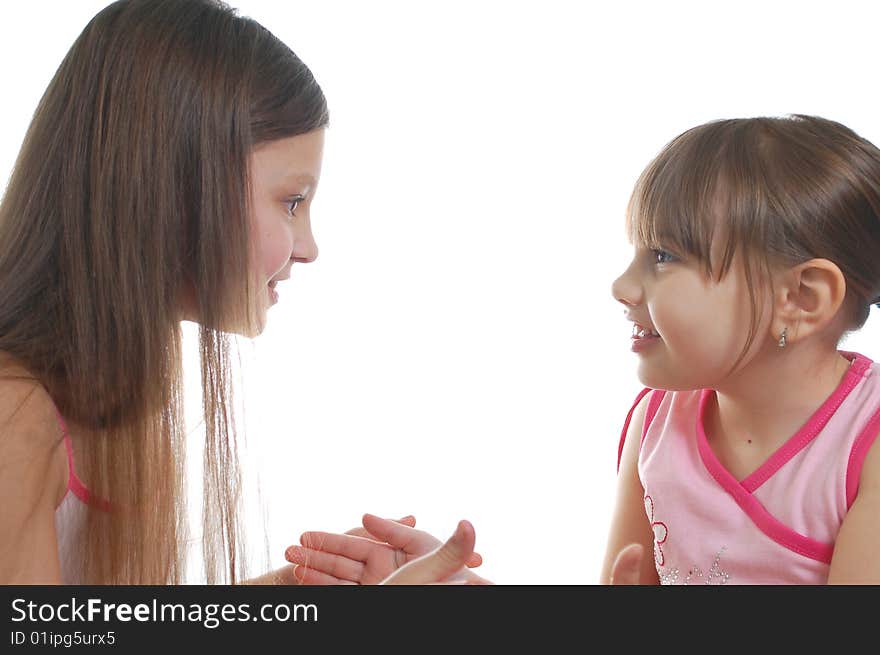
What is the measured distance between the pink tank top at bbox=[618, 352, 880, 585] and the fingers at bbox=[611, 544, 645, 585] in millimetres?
295

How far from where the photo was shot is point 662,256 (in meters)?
1.26

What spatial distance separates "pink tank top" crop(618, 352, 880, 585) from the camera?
117 cm

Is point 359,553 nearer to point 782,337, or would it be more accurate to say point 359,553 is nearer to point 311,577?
point 311,577

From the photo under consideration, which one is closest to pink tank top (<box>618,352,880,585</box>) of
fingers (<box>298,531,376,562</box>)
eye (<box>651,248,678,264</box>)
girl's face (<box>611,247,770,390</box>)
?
girl's face (<box>611,247,770,390</box>)

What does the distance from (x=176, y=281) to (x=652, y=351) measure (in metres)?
0.56

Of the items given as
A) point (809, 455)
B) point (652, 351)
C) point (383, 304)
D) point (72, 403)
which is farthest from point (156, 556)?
point (383, 304)

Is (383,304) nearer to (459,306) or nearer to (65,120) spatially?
(459,306)

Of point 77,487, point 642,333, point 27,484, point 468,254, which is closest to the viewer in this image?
point 27,484

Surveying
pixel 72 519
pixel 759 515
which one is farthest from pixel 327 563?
pixel 759 515

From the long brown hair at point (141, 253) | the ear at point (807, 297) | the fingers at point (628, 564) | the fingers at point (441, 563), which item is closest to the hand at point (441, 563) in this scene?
the fingers at point (441, 563)

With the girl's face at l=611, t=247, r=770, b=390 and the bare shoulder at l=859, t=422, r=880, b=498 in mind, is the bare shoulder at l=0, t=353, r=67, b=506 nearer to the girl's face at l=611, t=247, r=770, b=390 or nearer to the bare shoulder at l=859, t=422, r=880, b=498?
the girl's face at l=611, t=247, r=770, b=390

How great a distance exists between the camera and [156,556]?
3.92ft

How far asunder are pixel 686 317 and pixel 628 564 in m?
0.36

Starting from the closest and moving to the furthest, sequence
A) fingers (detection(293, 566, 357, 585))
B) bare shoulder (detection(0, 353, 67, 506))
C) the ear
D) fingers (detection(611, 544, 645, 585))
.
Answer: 1. fingers (detection(611, 544, 645, 585))
2. bare shoulder (detection(0, 353, 67, 506))
3. the ear
4. fingers (detection(293, 566, 357, 585))
